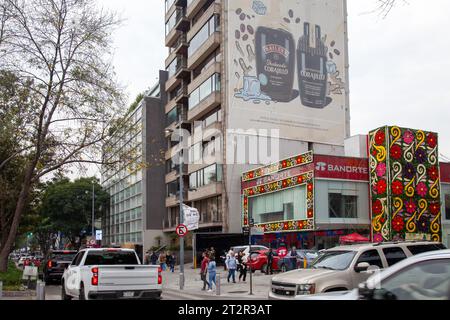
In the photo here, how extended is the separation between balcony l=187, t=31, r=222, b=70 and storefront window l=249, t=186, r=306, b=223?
15.8m

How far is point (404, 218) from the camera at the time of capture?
3762 cm

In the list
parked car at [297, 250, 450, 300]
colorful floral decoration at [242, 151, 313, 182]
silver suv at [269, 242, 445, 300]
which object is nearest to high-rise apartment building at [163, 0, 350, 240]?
colorful floral decoration at [242, 151, 313, 182]

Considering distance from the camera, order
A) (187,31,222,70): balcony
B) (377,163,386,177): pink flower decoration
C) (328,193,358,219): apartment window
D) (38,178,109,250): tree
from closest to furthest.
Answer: (377,163,386,177): pink flower decoration < (328,193,358,219): apartment window < (187,31,222,70): balcony < (38,178,109,250): tree

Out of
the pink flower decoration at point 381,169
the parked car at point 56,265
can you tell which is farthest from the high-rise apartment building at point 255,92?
the parked car at point 56,265

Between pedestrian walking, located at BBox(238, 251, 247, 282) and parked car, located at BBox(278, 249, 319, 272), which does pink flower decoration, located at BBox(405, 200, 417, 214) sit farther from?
pedestrian walking, located at BBox(238, 251, 247, 282)

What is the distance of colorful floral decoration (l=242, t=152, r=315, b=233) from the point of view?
3791cm

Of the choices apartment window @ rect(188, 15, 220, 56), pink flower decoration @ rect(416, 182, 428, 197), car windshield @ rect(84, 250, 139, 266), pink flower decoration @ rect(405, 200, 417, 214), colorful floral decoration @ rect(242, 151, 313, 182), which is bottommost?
car windshield @ rect(84, 250, 139, 266)

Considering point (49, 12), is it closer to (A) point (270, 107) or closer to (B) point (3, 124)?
(B) point (3, 124)

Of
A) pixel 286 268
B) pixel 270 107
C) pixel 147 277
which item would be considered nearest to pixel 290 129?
pixel 270 107

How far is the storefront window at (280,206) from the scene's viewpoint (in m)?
Answer: 39.4

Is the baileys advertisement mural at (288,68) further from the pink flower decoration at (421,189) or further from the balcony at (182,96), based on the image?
the pink flower decoration at (421,189)

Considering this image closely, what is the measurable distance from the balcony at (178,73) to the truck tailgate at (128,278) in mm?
47067
